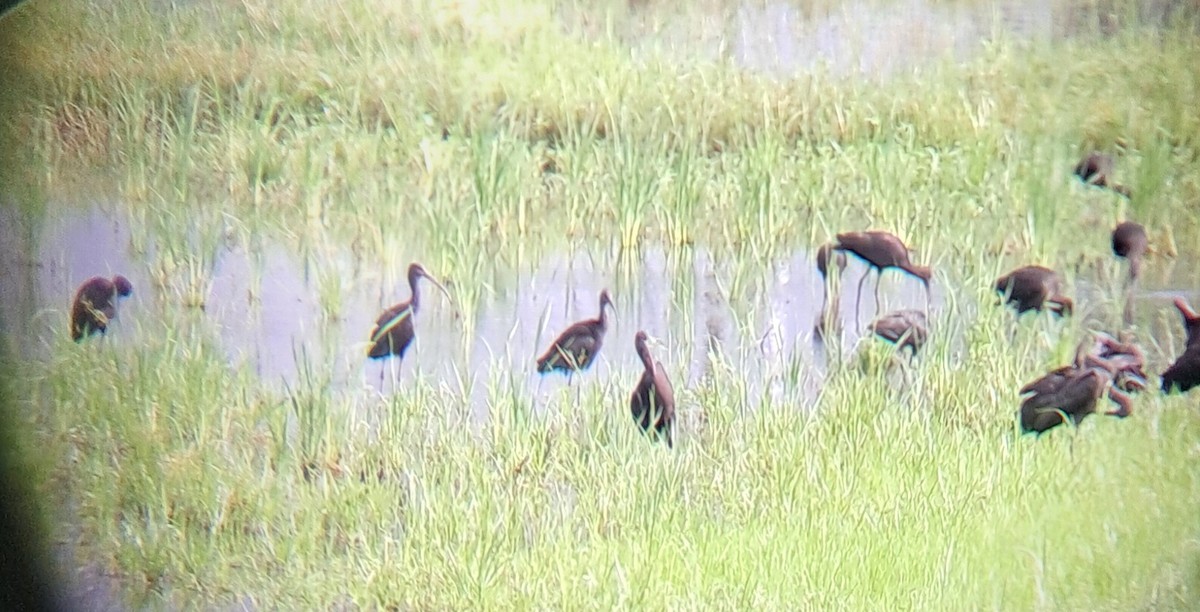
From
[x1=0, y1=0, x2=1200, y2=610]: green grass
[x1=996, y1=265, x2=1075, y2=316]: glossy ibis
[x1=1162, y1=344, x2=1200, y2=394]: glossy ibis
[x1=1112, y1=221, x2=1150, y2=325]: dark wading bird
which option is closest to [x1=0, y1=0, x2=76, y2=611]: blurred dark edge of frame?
[x1=0, y1=0, x2=1200, y2=610]: green grass

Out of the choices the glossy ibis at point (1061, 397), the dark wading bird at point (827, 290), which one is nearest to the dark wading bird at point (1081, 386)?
the glossy ibis at point (1061, 397)

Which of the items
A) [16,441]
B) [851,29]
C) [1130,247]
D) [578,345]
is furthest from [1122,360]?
[16,441]

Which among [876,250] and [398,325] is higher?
[876,250]

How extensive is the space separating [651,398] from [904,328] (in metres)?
0.43

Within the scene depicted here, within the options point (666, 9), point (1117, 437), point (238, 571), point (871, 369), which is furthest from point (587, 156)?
point (1117, 437)

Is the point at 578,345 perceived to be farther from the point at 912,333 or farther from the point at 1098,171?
the point at 1098,171

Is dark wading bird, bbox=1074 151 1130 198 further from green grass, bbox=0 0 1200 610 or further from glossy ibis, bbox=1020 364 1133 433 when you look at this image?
glossy ibis, bbox=1020 364 1133 433

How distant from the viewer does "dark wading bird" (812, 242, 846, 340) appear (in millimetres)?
1519

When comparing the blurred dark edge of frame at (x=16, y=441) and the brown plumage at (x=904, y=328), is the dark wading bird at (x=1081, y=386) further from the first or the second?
the blurred dark edge of frame at (x=16, y=441)

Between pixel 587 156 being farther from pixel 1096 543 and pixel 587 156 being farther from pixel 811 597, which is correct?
pixel 1096 543

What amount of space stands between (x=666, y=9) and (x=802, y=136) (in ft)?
0.98

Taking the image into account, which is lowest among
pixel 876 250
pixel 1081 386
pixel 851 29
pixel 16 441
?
pixel 16 441

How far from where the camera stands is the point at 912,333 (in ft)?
5.01

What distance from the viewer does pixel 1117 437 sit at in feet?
5.17
